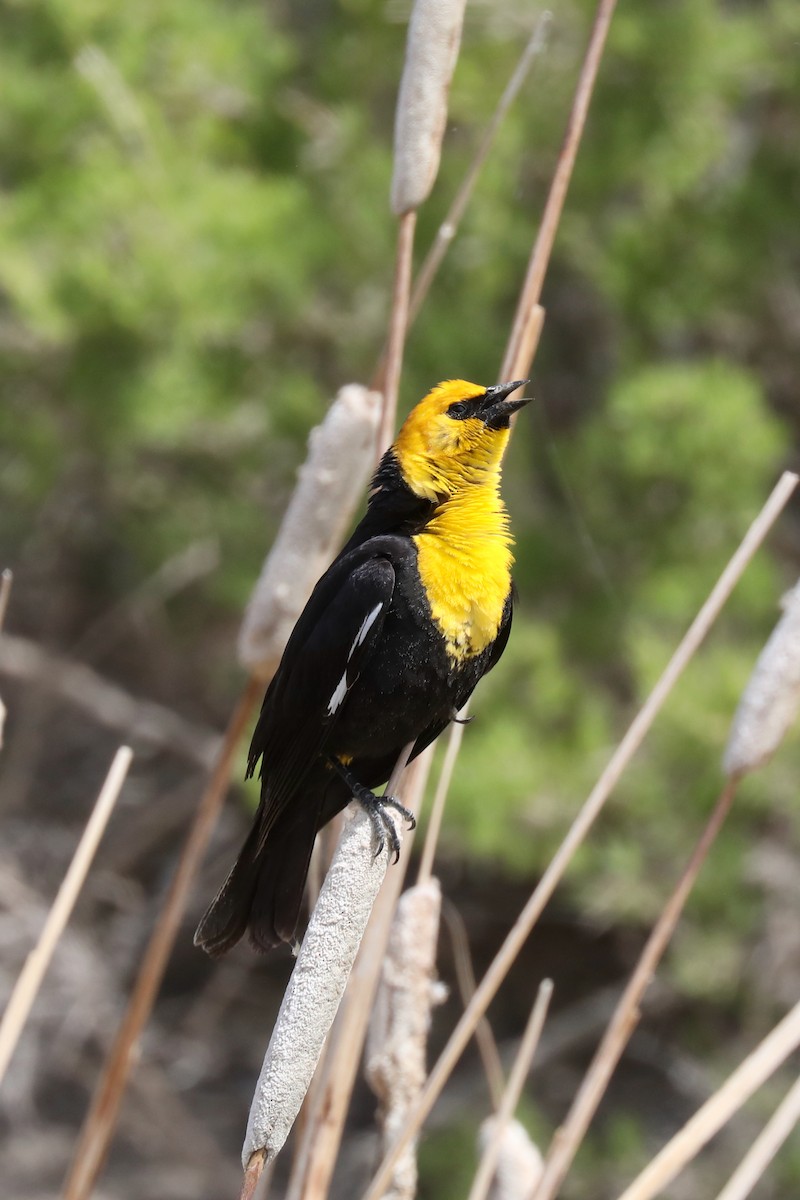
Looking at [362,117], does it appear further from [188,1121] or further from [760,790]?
[188,1121]

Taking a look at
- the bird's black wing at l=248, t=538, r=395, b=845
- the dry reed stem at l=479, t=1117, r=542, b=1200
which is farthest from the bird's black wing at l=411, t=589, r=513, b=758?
the dry reed stem at l=479, t=1117, r=542, b=1200

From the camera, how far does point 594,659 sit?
3.87 metres

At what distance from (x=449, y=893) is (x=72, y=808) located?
4.90 feet

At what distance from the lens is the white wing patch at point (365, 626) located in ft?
5.08

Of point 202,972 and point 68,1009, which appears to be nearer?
point 68,1009

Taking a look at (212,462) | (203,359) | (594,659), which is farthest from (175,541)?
(594,659)

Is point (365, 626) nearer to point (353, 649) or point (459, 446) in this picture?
point (353, 649)

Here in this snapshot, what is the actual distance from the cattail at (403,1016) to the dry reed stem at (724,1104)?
0.30 m

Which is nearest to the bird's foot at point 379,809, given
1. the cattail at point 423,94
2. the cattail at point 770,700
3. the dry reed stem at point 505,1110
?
the dry reed stem at point 505,1110

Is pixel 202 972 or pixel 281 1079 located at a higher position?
pixel 281 1079

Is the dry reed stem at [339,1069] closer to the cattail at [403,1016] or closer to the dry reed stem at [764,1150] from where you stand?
the cattail at [403,1016]

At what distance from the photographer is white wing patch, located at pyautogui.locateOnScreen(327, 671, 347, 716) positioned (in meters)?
1.57

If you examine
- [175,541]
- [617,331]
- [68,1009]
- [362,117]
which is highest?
[362,117]

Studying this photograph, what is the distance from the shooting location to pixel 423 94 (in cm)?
138
